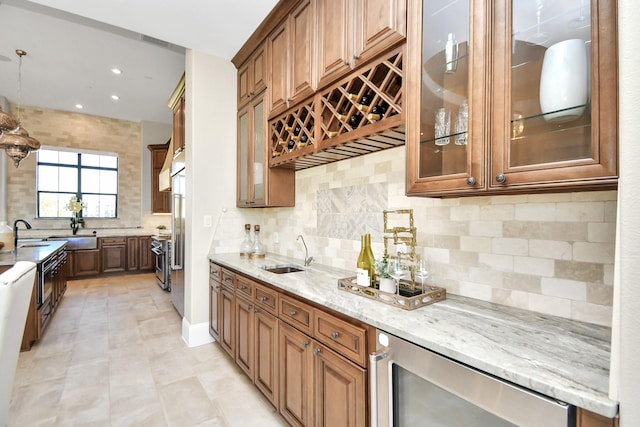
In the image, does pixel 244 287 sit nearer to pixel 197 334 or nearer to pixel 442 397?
pixel 197 334

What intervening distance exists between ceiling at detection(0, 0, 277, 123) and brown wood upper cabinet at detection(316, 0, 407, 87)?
0.72 metres

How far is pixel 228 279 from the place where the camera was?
8.73 feet

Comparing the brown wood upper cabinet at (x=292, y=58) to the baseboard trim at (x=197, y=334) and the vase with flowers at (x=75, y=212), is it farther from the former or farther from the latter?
the vase with flowers at (x=75, y=212)

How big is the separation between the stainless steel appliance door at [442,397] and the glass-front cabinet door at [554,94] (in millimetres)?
629

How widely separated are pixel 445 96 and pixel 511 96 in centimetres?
29

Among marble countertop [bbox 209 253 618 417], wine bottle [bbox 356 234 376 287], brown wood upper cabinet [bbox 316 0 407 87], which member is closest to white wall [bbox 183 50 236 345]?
brown wood upper cabinet [bbox 316 0 407 87]

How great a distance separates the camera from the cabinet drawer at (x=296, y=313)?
5.32 feet

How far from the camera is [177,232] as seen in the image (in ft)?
12.3

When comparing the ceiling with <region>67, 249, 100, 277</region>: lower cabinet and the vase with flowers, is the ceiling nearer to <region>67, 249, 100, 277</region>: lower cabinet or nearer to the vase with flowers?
the vase with flowers

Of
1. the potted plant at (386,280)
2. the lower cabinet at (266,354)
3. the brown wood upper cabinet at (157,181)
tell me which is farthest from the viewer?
the brown wood upper cabinet at (157,181)

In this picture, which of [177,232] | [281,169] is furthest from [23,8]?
[281,169]

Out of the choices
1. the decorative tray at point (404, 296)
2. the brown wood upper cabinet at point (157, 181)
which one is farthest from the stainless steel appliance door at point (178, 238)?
the brown wood upper cabinet at point (157, 181)

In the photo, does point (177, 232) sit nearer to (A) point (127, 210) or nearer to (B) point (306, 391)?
(B) point (306, 391)

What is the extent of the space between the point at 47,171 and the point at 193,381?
6.98 metres
